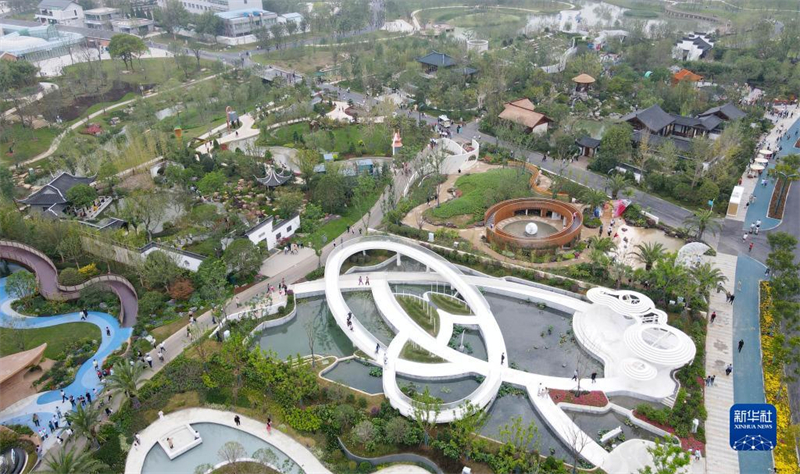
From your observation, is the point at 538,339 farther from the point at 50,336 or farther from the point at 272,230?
the point at 50,336

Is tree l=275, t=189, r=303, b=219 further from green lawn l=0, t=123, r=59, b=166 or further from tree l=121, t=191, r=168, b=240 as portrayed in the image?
green lawn l=0, t=123, r=59, b=166

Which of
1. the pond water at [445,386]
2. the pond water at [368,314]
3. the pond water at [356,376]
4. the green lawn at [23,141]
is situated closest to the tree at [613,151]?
the pond water at [368,314]

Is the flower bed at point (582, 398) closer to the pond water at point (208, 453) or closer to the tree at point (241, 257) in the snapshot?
the pond water at point (208, 453)

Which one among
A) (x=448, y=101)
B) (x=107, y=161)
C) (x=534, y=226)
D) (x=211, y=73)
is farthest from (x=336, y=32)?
(x=534, y=226)

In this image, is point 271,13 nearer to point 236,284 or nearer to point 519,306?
point 236,284

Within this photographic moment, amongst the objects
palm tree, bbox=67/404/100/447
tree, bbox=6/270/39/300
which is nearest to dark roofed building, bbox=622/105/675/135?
palm tree, bbox=67/404/100/447

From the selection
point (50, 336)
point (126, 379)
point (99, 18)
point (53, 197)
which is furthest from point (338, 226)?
point (99, 18)
